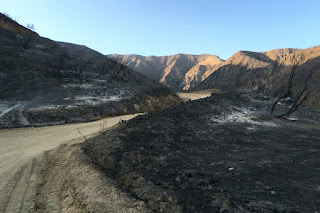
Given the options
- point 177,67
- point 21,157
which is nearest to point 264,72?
point 177,67

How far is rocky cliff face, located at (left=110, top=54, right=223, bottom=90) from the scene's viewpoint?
5281 inches

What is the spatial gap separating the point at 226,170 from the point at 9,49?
101 feet

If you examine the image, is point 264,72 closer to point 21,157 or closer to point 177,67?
point 177,67

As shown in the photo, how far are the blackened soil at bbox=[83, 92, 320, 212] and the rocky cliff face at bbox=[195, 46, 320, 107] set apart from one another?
2519 inches

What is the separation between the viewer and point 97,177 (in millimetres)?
5301

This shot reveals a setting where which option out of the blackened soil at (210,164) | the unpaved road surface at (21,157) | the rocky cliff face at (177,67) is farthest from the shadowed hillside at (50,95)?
the rocky cliff face at (177,67)

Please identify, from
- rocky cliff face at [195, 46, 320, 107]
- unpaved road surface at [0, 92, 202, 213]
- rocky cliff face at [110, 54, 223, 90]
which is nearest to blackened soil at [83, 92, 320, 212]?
unpaved road surface at [0, 92, 202, 213]

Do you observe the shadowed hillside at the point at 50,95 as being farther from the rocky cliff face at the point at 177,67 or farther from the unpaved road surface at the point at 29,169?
the rocky cliff face at the point at 177,67

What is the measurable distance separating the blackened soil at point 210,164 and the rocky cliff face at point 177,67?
113m

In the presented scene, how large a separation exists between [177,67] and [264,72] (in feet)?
255

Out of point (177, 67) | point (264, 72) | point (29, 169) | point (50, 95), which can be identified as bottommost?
point (264, 72)

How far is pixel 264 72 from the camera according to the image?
295ft

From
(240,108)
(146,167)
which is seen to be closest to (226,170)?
(146,167)

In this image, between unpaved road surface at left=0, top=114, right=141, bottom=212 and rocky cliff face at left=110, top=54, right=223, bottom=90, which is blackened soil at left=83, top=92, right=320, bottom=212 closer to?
unpaved road surface at left=0, top=114, right=141, bottom=212
